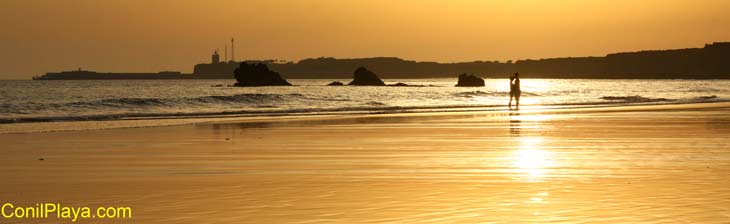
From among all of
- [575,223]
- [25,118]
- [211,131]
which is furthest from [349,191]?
[25,118]

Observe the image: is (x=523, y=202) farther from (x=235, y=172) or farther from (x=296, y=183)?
(x=235, y=172)

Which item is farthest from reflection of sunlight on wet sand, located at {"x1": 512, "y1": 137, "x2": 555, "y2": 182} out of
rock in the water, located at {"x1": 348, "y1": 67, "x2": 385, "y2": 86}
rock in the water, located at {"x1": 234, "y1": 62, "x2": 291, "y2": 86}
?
rock in the water, located at {"x1": 348, "y1": 67, "x2": 385, "y2": 86}

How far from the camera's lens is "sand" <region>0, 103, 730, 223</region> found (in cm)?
991

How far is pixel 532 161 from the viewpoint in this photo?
15578 mm

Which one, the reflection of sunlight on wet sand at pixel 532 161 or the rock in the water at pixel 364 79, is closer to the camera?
the reflection of sunlight on wet sand at pixel 532 161

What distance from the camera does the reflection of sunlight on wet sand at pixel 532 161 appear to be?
44.0 feet

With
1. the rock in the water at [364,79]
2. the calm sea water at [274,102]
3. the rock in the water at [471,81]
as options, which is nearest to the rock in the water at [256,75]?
the rock in the water at [364,79]

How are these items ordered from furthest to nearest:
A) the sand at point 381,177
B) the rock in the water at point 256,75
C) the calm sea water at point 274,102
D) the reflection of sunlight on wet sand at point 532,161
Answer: the rock in the water at point 256,75, the calm sea water at point 274,102, the reflection of sunlight on wet sand at point 532,161, the sand at point 381,177

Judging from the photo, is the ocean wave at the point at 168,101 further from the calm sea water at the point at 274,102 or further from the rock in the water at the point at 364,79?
the rock in the water at the point at 364,79

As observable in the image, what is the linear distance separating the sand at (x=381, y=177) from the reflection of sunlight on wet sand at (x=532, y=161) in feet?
0.09

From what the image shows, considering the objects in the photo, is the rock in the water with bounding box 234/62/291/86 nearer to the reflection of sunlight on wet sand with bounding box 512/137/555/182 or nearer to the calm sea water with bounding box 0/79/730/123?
the calm sea water with bounding box 0/79/730/123

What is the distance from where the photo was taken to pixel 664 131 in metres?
24.4

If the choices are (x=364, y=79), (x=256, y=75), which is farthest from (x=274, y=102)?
(x=364, y=79)

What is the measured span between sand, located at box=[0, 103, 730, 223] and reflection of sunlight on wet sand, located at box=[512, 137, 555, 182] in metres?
0.03
